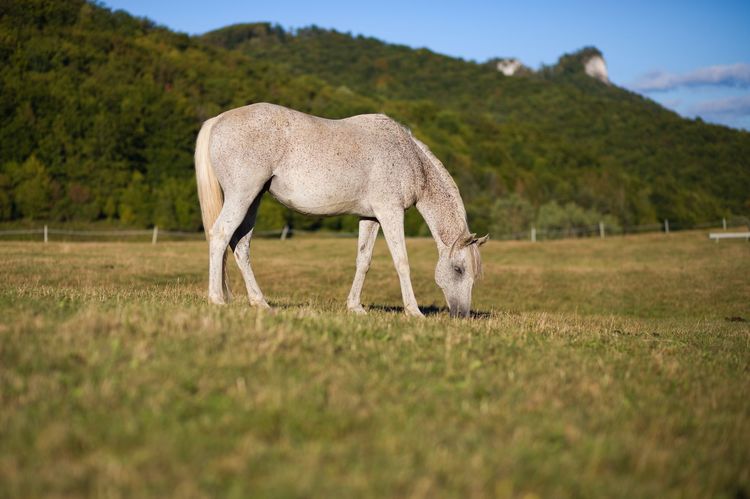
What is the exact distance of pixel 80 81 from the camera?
233 ft

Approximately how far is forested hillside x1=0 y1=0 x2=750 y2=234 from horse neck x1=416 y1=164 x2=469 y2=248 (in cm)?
4953

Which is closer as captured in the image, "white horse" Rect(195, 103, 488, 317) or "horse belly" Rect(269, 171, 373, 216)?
"white horse" Rect(195, 103, 488, 317)

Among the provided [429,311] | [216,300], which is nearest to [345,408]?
[216,300]

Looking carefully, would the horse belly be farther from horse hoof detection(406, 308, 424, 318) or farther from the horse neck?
horse hoof detection(406, 308, 424, 318)

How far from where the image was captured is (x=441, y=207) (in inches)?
463

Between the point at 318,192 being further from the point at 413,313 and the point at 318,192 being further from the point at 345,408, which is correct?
the point at 345,408

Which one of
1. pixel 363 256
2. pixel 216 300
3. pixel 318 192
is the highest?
pixel 318 192

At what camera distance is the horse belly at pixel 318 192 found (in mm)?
10547

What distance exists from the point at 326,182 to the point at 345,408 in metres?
5.98

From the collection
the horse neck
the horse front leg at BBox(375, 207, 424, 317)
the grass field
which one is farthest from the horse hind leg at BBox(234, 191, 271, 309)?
the horse neck

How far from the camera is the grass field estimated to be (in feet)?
13.3

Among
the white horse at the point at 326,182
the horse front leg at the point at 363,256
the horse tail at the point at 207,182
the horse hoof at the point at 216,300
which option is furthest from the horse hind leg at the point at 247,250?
the horse front leg at the point at 363,256

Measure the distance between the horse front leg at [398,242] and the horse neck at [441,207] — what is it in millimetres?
736

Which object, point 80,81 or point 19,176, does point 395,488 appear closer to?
point 19,176
